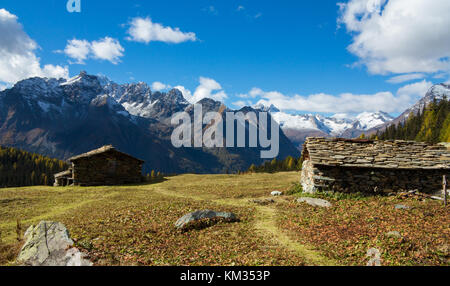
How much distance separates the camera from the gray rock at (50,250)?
8.30m

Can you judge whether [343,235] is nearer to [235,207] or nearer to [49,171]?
[235,207]

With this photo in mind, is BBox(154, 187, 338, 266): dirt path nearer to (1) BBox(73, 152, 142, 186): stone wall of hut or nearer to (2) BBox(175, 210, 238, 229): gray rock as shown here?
(2) BBox(175, 210, 238, 229): gray rock

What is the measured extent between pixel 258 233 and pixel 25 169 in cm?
17473

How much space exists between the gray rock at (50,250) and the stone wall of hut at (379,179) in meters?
18.1

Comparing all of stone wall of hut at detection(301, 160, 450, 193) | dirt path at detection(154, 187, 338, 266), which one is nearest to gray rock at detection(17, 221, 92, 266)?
dirt path at detection(154, 187, 338, 266)

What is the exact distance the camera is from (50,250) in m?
8.81

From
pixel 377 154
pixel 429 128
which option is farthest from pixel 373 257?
pixel 429 128

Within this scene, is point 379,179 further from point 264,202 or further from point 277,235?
point 277,235

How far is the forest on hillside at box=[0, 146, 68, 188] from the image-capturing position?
129 m

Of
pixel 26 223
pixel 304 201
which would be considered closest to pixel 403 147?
pixel 304 201

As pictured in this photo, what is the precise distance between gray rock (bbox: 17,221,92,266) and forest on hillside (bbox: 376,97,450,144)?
13572cm

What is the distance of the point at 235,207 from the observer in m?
19.5

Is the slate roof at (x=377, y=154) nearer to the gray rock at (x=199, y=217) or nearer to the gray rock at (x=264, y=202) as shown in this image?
the gray rock at (x=264, y=202)
